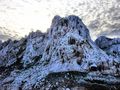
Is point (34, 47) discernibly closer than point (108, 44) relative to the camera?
Yes

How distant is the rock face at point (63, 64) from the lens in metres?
46.2

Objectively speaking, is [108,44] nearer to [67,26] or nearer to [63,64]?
[67,26]

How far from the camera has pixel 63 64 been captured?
160ft

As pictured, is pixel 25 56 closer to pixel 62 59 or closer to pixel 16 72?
pixel 16 72

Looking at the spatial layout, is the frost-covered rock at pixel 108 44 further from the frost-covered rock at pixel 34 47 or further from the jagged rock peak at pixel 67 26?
the frost-covered rock at pixel 34 47

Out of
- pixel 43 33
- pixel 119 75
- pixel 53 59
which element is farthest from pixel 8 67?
pixel 119 75

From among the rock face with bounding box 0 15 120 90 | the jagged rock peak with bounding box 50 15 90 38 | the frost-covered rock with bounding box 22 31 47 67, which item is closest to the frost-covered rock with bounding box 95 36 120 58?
the jagged rock peak with bounding box 50 15 90 38

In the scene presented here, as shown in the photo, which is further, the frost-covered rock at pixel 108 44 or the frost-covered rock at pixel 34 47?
the frost-covered rock at pixel 108 44

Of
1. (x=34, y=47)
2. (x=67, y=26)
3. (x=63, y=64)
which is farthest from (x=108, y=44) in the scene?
(x=63, y=64)

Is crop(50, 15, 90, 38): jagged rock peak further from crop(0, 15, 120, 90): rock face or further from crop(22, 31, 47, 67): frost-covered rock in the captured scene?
crop(22, 31, 47, 67): frost-covered rock

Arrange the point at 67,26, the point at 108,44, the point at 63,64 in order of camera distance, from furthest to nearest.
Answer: the point at 108,44 < the point at 67,26 < the point at 63,64

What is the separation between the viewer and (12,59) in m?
66.3

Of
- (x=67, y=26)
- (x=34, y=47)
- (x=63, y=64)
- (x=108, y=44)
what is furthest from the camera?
(x=108, y=44)

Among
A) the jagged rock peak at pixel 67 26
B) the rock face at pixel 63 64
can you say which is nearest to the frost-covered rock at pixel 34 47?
the rock face at pixel 63 64
